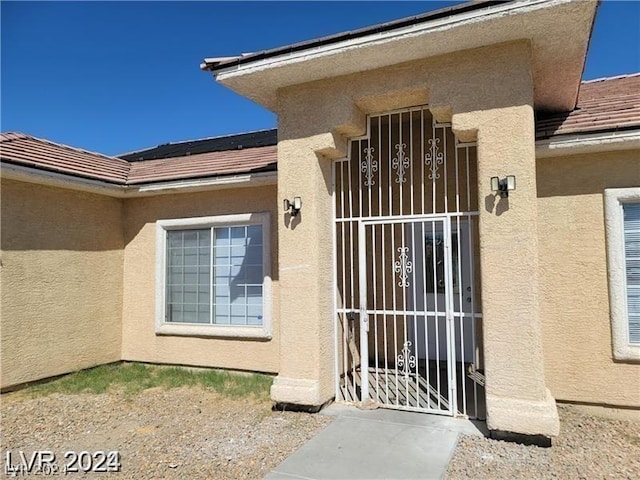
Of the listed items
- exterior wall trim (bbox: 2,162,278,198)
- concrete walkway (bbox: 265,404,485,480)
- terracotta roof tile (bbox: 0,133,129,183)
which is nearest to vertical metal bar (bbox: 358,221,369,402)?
concrete walkway (bbox: 265,404,485,480)

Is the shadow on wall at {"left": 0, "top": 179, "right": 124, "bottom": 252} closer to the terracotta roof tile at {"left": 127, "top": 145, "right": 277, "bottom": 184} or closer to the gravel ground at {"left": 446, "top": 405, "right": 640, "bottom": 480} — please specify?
the terracotta roof tile at {"left": 127, "top": 145, "right": 277, "bottom": 184}

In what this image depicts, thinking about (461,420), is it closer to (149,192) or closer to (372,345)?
(372,345)

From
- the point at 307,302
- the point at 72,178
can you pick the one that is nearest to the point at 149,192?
the point at 72,178

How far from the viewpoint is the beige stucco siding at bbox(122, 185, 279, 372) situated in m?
8.77

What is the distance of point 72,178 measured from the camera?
28.9ft

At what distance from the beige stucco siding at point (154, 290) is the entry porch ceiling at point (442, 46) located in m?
2.85

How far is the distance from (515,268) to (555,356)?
7.30 feet

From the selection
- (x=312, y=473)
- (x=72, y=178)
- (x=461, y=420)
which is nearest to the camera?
(x=312, y=473)

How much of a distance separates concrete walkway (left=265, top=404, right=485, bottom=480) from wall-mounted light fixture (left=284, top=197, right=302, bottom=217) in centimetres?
322

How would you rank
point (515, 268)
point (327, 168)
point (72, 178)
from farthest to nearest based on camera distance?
point (72, 178), point (327, 168), point (515, 268)

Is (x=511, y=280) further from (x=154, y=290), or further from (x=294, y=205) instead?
(x=154, y=290)

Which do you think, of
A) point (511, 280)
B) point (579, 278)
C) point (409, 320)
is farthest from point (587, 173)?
point (409, 320)

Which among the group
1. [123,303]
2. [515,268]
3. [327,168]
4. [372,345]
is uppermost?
[327,168]

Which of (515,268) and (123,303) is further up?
(515,268)
